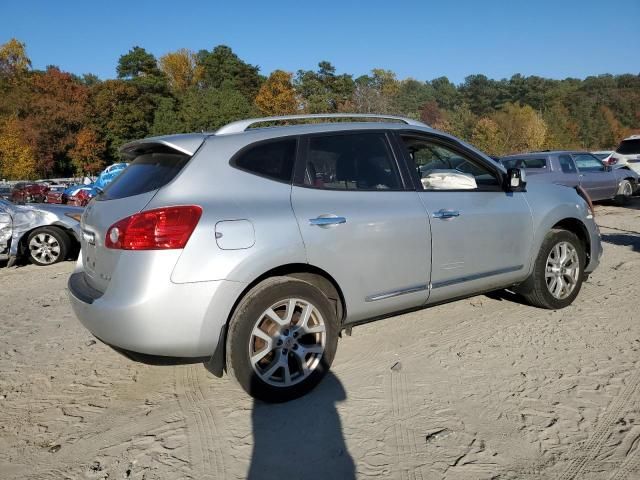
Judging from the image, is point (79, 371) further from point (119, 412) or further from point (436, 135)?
point (436, 135)

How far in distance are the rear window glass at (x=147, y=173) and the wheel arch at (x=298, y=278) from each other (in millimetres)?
815

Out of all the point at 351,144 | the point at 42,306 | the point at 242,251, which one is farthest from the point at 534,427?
the point at 42,306

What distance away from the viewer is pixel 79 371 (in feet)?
12.9

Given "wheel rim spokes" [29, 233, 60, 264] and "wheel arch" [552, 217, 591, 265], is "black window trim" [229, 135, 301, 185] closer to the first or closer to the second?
"wheel arch" [552, 217, 591, 265]

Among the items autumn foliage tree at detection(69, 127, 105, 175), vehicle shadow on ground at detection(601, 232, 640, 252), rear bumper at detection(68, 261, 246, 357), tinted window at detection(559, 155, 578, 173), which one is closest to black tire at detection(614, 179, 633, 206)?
tinted window at detection(559, 155, 578, 173)

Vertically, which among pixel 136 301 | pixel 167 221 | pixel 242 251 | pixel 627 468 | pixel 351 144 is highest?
pixel 351 144

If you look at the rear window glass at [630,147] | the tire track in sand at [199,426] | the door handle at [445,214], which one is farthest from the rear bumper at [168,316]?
the rear window glass at [630,147]

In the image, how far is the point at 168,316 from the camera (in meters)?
2.83

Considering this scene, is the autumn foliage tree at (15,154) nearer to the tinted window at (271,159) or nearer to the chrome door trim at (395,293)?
the tinted window at (271,159)

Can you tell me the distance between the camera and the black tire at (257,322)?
301 centimetres

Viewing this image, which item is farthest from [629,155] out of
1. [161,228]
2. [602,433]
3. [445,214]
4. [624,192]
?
[161,228]

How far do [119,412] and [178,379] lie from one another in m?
0.53

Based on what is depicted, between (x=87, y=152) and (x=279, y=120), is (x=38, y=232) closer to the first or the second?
(x=279, y=120)

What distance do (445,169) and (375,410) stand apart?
2.31m
